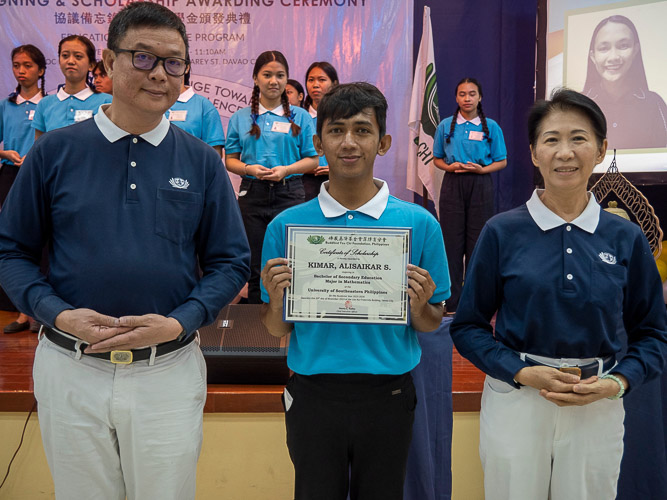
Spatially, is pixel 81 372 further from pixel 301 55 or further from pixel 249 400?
pixel 301 55


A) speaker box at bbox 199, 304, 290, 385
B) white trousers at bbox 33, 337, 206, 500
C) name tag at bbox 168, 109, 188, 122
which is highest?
name tag at bbox 168, 109, 188, 122

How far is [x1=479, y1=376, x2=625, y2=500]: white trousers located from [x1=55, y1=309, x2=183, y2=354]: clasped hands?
3.17 ft

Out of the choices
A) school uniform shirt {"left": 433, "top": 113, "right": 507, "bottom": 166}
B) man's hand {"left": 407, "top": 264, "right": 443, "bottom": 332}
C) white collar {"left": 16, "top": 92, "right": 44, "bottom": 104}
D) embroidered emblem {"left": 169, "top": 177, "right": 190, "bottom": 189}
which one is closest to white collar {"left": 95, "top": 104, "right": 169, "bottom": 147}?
embroidered emblem {"left": 169, "top": 177, "right": 190, "bottom": 189}

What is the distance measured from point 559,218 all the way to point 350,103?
67 centimetres

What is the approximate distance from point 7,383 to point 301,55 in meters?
3.83

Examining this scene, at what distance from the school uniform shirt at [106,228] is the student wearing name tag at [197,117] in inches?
94.5

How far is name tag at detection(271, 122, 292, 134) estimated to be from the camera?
3.90 metres

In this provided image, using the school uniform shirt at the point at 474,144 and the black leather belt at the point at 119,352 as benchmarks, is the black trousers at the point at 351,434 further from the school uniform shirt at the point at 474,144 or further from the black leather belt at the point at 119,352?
the school uniform shirt at the point at 474,144

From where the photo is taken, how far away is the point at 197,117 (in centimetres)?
397

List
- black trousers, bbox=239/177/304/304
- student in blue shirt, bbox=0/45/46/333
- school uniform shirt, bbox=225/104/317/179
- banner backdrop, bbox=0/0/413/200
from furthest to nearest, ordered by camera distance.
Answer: banner backdrop, bbox=0/0/413/200, student in blue shirt, bbox=0/45/46/333, school uniform shirt, bbox=225/104/317/179, black trousers, bbox=239/177/304/304

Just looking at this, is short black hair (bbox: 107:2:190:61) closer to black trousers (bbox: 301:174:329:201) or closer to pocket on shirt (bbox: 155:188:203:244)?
pocket on shirt (bbox: 155:188:203:244)

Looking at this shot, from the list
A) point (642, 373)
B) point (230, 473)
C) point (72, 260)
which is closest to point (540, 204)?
point (642, 373)

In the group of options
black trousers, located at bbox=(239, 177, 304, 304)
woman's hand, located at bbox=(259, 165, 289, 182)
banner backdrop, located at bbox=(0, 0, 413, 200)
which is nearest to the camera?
woman's hand, located at bbox=(259, 165, 289, 182)

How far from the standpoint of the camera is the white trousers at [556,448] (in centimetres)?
158
